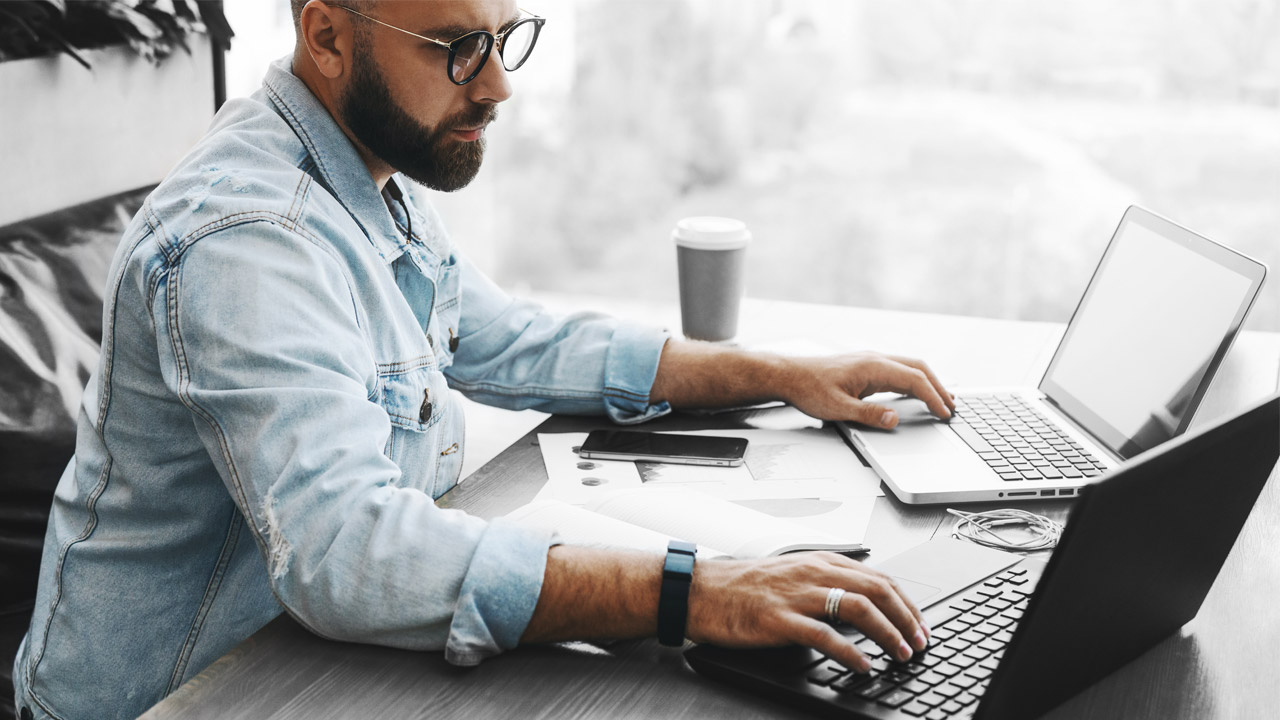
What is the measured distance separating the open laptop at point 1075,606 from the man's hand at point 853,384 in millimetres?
356

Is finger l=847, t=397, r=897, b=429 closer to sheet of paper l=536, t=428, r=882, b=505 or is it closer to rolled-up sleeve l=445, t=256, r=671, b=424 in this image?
sheet of paper l=536, t=428, r=882, b=505

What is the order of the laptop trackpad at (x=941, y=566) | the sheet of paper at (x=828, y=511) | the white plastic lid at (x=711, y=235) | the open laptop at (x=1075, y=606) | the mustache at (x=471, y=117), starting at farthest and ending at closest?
the white plastic lid at (x=711, y=235) → the mustache at (x=471, y=117) → the sheet of paper at (x=828, y=511) → the laptop trackpad at (x=941, y=566) → the open laptop at (x=1075, y=606)

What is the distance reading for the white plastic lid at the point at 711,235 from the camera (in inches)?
56.4

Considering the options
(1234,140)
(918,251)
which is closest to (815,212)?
(918,251)

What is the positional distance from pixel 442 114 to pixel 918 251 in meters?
5.10

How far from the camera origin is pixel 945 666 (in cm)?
71

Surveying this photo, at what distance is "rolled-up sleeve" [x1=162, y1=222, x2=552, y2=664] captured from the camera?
736mm

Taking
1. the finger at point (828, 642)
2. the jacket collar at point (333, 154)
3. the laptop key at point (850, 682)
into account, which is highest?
the jacket collar at point (333, 154)

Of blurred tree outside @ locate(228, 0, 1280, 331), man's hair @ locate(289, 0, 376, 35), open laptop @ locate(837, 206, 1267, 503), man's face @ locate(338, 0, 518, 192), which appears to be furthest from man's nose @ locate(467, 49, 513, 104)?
blurred tree outside @ locate(228, 0, 1280, 331)

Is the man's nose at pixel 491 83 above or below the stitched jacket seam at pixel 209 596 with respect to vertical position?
above

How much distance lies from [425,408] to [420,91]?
0.29 metres

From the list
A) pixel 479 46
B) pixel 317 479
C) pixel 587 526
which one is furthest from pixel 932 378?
pixel 317 479

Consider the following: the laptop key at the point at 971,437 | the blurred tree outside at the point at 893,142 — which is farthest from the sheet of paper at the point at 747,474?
the blurred tree outside at the point at 893,142

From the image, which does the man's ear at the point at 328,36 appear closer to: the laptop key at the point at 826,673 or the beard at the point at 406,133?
the beard at the point at 406,133
